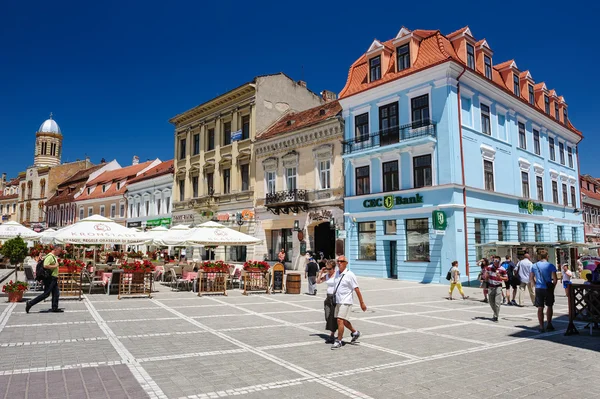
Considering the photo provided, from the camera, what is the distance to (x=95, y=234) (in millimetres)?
17906

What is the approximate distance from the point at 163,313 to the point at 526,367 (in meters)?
8.80

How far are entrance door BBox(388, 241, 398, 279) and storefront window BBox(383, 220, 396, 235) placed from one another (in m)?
0.61

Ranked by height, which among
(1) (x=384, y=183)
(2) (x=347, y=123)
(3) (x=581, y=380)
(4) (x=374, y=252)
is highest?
(2) (x=347, y=123)

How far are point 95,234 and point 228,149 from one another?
1868 centimetres

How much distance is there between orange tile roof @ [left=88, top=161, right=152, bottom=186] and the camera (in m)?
50.8

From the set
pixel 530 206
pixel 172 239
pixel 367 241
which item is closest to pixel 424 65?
pixel 367 241

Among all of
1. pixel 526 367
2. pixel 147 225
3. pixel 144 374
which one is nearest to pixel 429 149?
pixel 526 367

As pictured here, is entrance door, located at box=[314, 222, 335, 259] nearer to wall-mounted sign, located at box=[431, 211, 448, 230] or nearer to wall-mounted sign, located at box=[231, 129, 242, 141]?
wall-mounted sign, located at box=[431, 211, 448, 230]

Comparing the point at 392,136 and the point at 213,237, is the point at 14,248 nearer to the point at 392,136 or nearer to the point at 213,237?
the point at 213,237

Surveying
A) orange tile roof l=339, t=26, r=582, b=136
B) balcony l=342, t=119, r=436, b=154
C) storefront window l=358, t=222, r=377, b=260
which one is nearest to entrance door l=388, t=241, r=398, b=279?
storefront window l=358, t=222, r=377, b=260

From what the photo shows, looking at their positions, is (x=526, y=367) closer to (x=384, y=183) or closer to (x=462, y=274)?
(x=462, y=274)

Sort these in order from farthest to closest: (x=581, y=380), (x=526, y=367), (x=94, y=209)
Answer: (x=94, y=209) → (x=526, y=367) → (x=581, y=380)

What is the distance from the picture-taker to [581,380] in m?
5.99

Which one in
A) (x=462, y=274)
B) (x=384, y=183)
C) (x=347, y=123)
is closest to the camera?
(x=462, y=274)
